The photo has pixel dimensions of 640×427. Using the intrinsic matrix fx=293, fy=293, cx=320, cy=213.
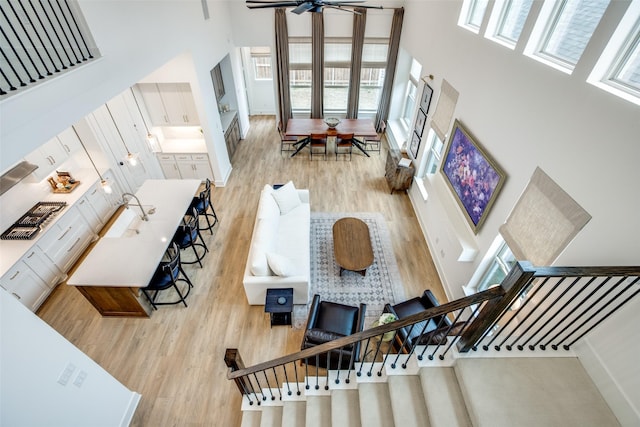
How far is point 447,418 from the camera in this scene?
2.15 meters

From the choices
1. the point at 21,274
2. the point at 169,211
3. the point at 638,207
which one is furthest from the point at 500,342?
the point at 21,274

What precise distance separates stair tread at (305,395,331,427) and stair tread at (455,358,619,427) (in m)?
1.20

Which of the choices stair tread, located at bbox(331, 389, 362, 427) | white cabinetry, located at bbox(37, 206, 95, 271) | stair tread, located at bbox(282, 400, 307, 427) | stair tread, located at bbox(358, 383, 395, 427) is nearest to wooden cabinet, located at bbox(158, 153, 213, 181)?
white cabinetry, located at bbox(37, 206, 95, 271)

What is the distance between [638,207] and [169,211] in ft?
17.5

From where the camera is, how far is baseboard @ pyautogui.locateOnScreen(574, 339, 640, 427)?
1.94 meters

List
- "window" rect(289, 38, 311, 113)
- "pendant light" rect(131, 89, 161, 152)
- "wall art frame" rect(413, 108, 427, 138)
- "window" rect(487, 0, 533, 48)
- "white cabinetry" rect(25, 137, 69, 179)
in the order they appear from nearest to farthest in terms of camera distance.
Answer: "window" rect(487, 0, 533, 48), "white cabinetry" rect(25, 137, 69, 179), "pendant light" rect(131, 89, 161, 152), "wall art frame" rect(413, 108, 427, 138), "window" rect(289, 38, 311, 113)

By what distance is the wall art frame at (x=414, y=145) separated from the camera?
6.06 m

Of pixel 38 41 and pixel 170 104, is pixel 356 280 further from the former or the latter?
pixel 170 104

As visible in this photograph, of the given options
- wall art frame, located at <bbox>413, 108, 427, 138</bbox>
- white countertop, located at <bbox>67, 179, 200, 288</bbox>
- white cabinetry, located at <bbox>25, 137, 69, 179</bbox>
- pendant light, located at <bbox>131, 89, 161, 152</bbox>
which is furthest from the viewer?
wall art frame, located at <bbox>413, 108, 427, 138</bbox>

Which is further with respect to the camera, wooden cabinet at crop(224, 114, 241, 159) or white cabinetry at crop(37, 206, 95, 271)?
wooden cabinet at crop(224, 114, 241, 159)

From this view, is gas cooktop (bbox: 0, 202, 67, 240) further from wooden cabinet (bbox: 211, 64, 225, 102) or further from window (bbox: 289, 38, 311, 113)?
window (bbox: 289, 38, 311, 113)

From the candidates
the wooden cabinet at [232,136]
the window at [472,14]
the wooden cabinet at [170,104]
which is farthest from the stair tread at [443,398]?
the wooden cabinet at [232,136]

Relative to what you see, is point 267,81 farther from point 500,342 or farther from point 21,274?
point 500,342

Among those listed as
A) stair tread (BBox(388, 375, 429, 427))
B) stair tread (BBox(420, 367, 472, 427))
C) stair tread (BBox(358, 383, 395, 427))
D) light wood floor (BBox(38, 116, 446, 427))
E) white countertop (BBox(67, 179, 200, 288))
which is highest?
stair tread (BBox(420, 367, 472, 427))
